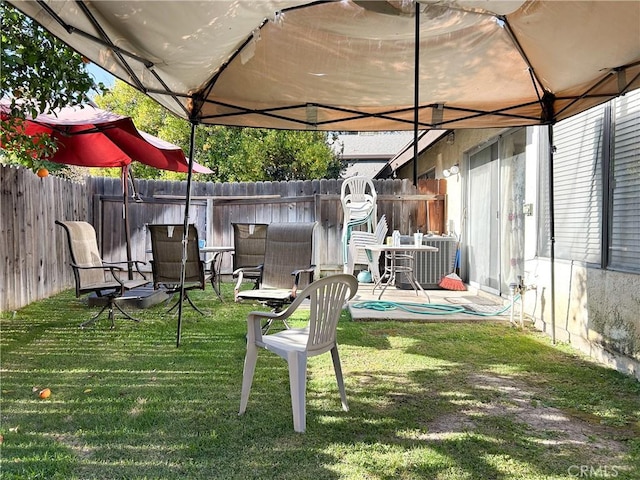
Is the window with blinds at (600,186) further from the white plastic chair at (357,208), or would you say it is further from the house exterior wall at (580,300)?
the white plastic chair at (357,208)

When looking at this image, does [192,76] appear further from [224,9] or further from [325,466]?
[325,466]

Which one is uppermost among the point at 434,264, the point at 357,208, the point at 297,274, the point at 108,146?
the point at 108,146

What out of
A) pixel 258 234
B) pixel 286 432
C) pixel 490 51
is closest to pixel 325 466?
pixel 286 432

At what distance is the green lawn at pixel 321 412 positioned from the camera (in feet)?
6.47

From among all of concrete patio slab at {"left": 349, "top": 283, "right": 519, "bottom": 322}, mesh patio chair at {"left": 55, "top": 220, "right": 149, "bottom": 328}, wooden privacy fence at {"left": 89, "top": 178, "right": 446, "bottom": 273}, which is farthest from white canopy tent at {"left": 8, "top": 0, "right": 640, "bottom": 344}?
wooden privacy fence at {"left": 89, "top": 178, "right": 446, "bottom": 273}

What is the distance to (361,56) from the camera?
3742 millimetres

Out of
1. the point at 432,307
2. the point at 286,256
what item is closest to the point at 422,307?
the point at 432,307

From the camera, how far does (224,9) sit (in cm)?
258

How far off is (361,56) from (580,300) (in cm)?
288

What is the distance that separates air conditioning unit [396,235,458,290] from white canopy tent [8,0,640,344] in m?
2.94

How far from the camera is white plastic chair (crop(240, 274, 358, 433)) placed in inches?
90.0

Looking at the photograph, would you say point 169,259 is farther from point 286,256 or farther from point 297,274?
point 297,274

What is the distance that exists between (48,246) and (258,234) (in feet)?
10.2

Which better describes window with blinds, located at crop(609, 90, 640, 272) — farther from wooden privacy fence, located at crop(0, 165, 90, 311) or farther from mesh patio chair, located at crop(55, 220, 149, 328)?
wooden privacy fence, located at crop(0, 165, 90, 311)
